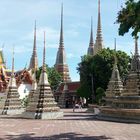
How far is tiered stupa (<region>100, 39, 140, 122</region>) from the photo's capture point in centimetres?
2373

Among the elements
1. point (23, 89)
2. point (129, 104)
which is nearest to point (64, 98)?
point (23, 89)

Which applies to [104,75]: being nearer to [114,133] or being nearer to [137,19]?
[114,133]

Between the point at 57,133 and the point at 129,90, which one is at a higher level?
the point at 129,90

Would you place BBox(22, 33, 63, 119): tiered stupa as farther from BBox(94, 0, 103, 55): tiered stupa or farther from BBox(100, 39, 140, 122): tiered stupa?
BBox(94, 0, 103, 55): tiered stupa

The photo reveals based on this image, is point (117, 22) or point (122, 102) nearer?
point (117, 22)

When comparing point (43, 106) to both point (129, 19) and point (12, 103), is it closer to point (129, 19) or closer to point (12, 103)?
point (12, 103)

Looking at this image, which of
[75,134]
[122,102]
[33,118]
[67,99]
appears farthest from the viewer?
[67,99]

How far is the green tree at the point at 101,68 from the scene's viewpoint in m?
52.4

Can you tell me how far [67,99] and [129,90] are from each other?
129ft

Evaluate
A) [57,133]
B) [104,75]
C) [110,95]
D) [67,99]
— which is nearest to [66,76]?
[67,99]

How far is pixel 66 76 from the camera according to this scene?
89812mm

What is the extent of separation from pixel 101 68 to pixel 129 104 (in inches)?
1067

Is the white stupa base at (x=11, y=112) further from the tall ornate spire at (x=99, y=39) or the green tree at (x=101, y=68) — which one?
the tall ornate spire at (x=99, y=39)

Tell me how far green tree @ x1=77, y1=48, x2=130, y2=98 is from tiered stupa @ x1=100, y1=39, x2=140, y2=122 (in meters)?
21.2
